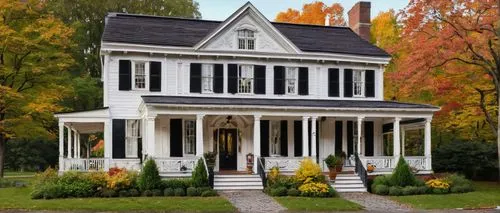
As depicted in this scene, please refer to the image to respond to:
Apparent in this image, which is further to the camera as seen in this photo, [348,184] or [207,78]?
[207,78]

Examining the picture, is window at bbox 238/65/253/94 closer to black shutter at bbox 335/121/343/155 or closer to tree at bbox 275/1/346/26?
black shutter at bbox 335/121/343/155

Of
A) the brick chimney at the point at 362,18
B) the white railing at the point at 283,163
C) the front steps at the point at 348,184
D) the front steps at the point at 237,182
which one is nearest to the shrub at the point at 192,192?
the front steps at the point at 237,182

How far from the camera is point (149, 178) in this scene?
909 inches

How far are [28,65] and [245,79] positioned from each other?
37.0 feet

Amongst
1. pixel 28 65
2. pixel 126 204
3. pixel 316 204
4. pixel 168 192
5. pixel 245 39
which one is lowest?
pixel 316 204

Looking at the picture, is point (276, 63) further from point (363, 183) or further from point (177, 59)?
point (363, 183)

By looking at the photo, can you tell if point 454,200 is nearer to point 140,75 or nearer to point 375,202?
point 375,202

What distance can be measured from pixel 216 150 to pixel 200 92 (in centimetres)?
292

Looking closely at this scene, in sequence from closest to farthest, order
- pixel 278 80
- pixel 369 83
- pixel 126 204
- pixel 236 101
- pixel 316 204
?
pixel 126 204, pixel 316 204, pixel 236 101, pixel 278 80, pixel 369 83

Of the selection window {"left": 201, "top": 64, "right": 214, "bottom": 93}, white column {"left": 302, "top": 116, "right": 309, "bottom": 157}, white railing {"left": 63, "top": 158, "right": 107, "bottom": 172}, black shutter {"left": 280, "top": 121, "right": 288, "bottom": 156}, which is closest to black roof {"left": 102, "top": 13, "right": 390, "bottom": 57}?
window {"left": 201, "top": 64, "right": 214, "bottom": 93}

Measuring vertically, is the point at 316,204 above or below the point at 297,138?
below

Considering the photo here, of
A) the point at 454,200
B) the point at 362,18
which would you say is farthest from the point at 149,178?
the point at 362,18

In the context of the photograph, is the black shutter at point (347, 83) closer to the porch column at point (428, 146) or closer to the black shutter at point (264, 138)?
the porch column at point (428, 146)

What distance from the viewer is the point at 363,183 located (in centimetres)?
2623
